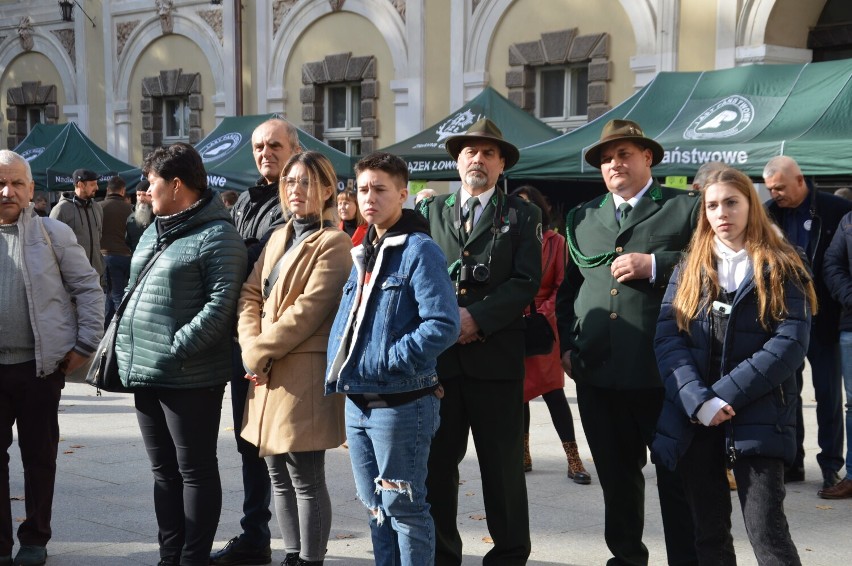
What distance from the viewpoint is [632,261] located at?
4.63m


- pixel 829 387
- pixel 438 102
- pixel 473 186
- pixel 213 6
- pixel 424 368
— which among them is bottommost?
pixel 829 387

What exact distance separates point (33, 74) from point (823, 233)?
20.2 meters

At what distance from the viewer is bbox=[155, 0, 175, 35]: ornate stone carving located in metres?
21.0

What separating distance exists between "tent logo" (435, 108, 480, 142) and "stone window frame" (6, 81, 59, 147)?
12520mm

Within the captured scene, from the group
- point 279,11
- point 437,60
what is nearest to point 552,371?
point 437,60

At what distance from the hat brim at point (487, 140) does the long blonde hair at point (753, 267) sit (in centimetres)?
99

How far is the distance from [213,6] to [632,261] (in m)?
17.0

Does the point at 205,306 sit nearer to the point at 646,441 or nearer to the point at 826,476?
the point at 646,441

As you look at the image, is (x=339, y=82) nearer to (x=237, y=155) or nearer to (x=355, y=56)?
(x=355, y=56)

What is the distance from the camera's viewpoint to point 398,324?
4.27 meters

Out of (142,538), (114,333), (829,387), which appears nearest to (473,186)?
(114,333)

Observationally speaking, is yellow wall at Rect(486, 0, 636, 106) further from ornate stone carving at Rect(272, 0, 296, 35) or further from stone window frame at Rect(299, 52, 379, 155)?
ornate stone carving at Rect(272, 0, 296, 35)

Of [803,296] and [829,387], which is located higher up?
[803,296]

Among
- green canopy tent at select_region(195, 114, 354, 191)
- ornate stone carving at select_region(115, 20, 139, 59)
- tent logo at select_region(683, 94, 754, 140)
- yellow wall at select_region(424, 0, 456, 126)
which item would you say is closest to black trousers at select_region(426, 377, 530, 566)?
tent logo at select_region(683, 94, 754, 140)
